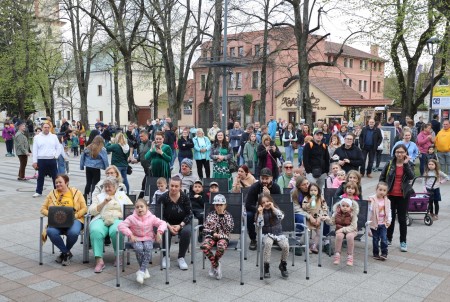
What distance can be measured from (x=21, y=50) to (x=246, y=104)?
2766cm

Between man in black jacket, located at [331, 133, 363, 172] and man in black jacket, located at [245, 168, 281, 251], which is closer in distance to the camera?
man in black jacket, located at [245, 168, 281, 251]

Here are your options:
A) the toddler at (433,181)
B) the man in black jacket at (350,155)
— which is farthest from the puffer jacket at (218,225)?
the man in black jacket at (350,155)

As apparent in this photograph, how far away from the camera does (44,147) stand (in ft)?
37.7

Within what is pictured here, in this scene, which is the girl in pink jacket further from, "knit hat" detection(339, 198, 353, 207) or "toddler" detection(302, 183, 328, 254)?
"knit hat" detection(339, 198, 353, 207)

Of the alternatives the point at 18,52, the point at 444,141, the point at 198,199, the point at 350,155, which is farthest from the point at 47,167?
the point at 18,52

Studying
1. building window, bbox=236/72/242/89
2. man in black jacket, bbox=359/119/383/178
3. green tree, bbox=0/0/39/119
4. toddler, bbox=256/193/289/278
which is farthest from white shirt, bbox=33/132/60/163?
building window, bbox=236/72/242/89

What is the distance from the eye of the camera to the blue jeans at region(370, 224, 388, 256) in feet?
23.7

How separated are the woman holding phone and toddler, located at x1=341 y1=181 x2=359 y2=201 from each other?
4223 mm

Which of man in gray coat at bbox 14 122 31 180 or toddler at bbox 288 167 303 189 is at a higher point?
man in gray coat at bbox 14 122 31 180

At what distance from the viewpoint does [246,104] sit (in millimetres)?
56938

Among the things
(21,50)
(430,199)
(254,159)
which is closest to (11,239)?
Result: (254,159)

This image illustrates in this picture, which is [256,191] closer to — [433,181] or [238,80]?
[433,181]

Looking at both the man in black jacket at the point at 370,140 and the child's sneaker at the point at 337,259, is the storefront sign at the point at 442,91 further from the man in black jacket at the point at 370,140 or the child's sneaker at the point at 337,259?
the child's sneaker at the point at 337,259

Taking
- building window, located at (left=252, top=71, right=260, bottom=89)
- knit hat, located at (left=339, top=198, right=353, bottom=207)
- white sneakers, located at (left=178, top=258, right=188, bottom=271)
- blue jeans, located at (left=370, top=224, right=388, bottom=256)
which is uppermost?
building window, located at (left=252, top=71, right=260, bottom=89)
